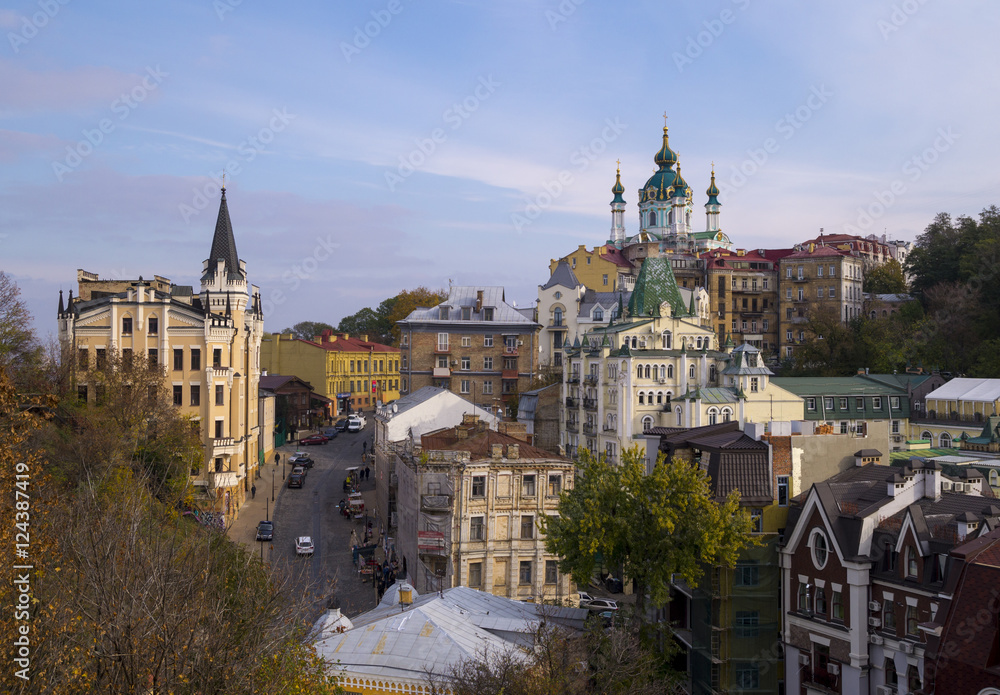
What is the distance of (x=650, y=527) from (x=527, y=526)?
11.3m

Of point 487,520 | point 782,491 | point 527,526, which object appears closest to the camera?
point 782,491

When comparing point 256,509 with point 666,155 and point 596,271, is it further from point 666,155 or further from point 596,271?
point 666,155

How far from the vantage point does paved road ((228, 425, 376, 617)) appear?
3903cm

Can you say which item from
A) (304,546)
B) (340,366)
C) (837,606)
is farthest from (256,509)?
(340,366)

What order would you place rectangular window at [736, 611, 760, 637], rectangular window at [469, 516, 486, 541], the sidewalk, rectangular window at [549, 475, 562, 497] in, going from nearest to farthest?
rectangular window at [736, 611, 760, 637]
rectangular window at [469, 516, 486, 541]
rectangular window at [549, 475, 562, 497]
the sidewalk

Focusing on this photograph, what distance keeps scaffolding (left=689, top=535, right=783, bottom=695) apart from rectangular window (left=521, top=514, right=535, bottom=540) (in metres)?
10.5

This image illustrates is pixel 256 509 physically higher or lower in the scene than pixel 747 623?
lower

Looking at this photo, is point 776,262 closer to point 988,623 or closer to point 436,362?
point 436,362

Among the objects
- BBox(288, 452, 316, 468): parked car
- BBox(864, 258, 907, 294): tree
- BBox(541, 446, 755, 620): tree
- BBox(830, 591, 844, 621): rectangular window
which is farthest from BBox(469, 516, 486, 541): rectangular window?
BBox(864, 258, 907, 294): tree

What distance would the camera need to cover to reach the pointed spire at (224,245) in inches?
2292

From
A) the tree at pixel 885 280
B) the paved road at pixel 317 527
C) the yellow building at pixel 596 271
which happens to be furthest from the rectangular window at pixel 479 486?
the tree at pixel 885 280

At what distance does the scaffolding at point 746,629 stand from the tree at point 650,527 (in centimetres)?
90

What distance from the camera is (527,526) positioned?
3894 centimetres

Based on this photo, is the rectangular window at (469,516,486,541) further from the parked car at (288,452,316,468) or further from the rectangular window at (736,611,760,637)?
the parked car at (288,452,316,468)
